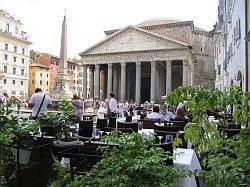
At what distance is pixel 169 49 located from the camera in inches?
1586

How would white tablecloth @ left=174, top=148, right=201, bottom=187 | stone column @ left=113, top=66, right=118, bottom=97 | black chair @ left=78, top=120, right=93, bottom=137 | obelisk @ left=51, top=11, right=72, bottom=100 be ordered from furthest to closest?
1. stone column @ left=113, top=66, right=118, bottom=97
2. obelisk @ left=51, top=11, right=72, bottom=100
3. black chair @ left=78, top=120, right=93, bottom=137
4. white tablecloth @ left=174, top=148, right=201, bottom=187

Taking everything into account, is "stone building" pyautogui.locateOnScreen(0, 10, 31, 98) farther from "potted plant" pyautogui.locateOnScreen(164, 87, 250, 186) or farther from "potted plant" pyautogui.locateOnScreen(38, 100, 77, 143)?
"potted plant" pyautogui.locateOnScreen(164, 87, 250, 186)

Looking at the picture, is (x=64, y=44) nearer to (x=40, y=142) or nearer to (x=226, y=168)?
(x=40, y=142)

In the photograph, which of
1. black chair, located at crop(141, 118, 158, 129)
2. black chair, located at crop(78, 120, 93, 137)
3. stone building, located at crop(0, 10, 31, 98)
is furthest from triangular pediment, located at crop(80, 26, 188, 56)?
black chair, located at crop(78, 120, 93, 137)

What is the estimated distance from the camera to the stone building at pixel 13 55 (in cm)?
4834

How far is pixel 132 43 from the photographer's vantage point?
42.8 meters

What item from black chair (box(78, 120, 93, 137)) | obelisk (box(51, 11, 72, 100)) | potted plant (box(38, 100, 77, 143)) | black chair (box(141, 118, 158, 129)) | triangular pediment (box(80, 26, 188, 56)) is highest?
triangular pediment (box(80, 26, 188, 56))

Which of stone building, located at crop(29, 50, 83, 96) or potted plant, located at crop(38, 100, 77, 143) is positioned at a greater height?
stone building, located at crop(29, 50, 83, 96)

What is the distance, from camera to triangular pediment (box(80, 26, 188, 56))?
40.5 meters

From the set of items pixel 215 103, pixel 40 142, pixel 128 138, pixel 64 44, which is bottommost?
pixel 40 142

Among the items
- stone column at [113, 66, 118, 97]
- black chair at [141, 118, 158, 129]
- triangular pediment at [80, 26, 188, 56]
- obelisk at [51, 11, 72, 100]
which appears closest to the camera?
black chair at [141, 118, 158, 129]

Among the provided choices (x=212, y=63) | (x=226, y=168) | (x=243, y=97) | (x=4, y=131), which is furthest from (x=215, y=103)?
(x=212, y=63)

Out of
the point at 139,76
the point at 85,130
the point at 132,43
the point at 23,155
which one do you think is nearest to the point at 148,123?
the point at 85,130

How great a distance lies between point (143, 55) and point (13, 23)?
23237 millimetres
